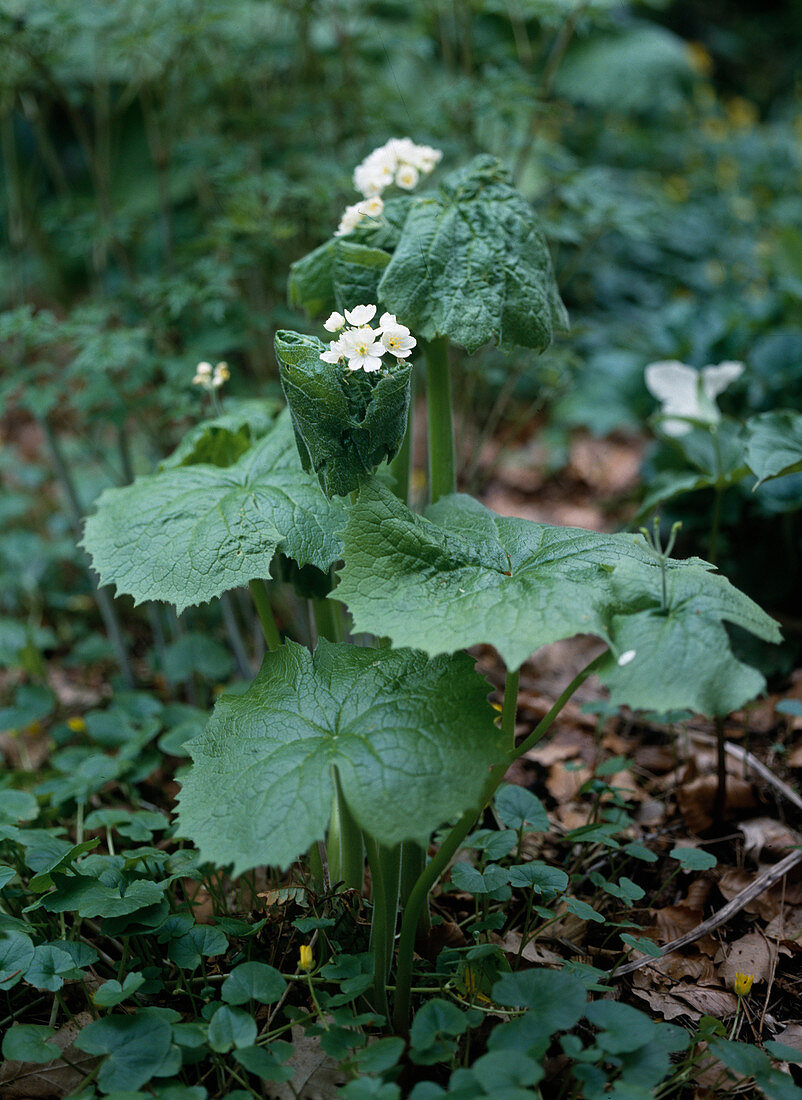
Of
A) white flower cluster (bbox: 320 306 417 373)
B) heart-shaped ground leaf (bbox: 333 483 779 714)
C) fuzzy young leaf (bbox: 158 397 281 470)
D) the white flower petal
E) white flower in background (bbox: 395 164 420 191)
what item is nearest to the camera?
heart-shaped ground leaf (bbox: 333 483 779 714)

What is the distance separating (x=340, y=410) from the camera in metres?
1.17

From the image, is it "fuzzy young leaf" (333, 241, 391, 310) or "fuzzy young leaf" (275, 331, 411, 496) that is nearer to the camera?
"fuzzy young leaf" (275, 331, 411, 496)

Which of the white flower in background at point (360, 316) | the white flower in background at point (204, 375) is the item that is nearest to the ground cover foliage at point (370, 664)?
the white flower in background at point (360, 316)

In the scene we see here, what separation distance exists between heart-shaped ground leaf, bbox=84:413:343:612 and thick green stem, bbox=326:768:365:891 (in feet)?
1.30

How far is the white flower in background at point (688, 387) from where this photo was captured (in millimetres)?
1922

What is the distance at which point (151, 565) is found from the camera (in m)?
1.29

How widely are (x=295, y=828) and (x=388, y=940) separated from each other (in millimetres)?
357

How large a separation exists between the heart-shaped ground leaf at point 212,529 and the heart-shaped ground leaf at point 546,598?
12cm

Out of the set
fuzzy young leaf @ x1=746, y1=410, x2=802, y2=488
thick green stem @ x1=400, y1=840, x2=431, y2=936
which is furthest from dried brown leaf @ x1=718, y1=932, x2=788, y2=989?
fuzzy young leaf @ x1=746, y1=410, x2=802, y2=488

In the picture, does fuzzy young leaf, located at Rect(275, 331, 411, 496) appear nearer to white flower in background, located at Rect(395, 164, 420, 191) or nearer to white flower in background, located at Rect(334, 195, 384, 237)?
white flower in background, located at Rect(334, 195, 384, 237)

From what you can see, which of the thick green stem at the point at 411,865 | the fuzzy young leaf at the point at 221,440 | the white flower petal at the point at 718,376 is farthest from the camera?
the white flower petal at the point at 718,376

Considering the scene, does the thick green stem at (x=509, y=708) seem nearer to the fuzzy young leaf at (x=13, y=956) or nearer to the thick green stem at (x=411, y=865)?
the thick green stem at (x=411, y=865)

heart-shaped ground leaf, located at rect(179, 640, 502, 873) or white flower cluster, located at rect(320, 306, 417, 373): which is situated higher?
white flower cluster, located at rect(320, 306, 417, 373)

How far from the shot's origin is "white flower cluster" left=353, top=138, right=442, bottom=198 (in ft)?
4.83
